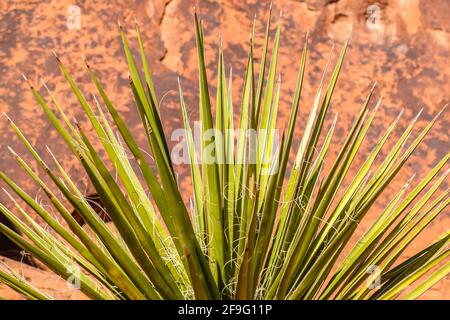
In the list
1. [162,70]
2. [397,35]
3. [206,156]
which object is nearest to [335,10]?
[397,35]

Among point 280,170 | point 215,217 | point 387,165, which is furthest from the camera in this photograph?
point 387,165

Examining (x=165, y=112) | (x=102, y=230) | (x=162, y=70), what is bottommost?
(x=102, y=230)

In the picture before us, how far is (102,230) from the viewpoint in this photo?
1.72 metres

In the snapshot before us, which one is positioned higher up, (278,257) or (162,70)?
(162,70)

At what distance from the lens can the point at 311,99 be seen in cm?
372

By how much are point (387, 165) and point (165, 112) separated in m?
1.70

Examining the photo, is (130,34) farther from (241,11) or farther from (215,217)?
(215,217)

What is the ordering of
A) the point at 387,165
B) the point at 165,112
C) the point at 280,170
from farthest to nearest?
the point at 165,112
the point at 387,165
the point at 280,170

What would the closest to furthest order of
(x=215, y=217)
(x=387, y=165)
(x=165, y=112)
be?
(x=215, y=217) < (x=387, y=165) < (x=165, y=112)

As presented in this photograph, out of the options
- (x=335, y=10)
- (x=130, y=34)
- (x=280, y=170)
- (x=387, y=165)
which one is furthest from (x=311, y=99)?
(x=280, y=170)

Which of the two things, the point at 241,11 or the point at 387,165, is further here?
the point at 241,11

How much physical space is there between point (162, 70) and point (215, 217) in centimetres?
193

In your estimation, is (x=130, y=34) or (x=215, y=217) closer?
(x=215, y=217)

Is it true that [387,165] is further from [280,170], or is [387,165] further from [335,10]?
[335,10]
